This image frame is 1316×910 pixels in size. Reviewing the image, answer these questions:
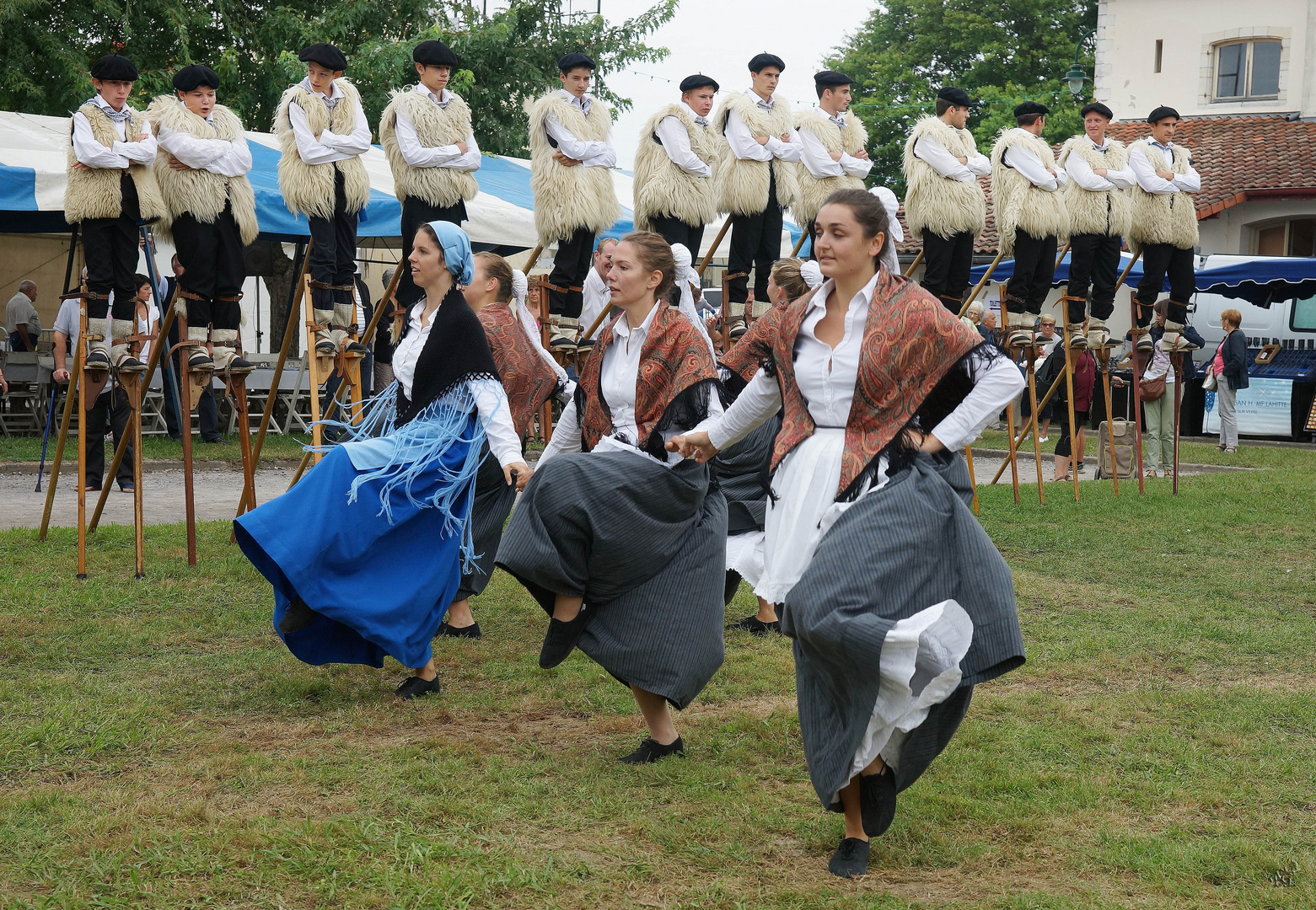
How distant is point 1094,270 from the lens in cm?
1165

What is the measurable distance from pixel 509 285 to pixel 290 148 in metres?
2.51

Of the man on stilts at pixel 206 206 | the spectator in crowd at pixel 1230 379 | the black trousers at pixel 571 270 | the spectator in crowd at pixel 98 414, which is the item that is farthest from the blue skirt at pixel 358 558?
the spectator in crowd at pixel 1230 379

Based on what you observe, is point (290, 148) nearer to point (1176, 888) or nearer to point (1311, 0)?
point (1176, 888)

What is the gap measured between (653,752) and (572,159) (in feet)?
18.4

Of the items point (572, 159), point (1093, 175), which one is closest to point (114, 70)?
point (572, 159)

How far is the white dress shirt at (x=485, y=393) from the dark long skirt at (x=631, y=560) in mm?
489

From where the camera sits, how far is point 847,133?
34.0ft

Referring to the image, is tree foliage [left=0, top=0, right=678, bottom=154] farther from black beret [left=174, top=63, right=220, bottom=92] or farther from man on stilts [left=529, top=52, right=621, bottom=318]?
black beret [left=174, top=63, right=220, bottom=92]

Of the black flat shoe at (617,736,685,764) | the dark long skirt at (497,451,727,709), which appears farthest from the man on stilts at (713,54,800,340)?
the black flat shoe at (617,736,685,764)

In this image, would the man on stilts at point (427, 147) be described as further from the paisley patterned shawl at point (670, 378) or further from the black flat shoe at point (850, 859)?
the black flat shoe at point (850, 859)

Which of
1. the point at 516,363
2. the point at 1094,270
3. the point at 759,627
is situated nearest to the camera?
the point at 516,363

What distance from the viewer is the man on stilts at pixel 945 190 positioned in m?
10.2

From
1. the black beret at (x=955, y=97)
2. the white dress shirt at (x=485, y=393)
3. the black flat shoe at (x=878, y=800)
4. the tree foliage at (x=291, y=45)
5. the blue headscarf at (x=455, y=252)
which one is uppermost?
the tree foliage at (x=291, y=45)

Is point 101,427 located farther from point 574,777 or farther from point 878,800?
point 878,800
